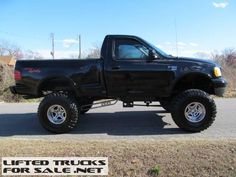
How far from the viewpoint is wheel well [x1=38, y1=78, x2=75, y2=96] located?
9492 mm

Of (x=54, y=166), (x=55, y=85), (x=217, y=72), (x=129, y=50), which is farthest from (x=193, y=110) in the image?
(x=54, y=166)

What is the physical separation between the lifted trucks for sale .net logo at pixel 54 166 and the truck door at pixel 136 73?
2.65 meters

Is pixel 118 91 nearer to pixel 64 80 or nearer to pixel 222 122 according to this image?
pixel 64 80

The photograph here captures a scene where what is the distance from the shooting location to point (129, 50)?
373 inches

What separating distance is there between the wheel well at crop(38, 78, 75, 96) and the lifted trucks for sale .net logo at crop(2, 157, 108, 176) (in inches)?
106

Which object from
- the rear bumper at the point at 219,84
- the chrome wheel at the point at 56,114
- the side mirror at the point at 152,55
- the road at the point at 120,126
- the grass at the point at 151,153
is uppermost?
the side mirror at the point at 152,55

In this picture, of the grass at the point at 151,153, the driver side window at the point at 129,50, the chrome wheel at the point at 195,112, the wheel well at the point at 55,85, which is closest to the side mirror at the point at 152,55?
the driver side window at the point at 129,50

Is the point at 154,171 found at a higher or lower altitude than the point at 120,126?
lower

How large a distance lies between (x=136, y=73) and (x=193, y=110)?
146 cm

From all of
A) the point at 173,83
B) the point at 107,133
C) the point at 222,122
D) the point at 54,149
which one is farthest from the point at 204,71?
the point at 54,149

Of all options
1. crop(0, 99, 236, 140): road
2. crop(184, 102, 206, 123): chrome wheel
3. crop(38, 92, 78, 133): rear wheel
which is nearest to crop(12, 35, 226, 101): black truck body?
crop(38, 92, 78, 133): rear wheel

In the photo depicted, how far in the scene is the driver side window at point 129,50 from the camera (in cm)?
939

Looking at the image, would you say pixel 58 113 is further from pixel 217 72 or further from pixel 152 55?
pixel 217 72

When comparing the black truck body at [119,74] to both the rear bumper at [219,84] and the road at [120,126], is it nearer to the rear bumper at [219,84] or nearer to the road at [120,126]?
the rear bumper at [219,84]
